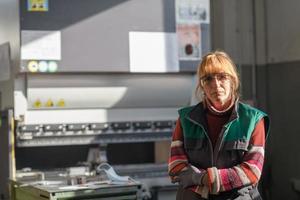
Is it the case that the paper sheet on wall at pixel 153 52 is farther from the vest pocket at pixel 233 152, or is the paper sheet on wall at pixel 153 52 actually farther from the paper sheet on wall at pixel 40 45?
the vest pocket at pixel 233 152

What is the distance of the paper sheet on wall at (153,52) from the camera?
407cm

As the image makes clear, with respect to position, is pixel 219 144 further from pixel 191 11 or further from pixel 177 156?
pixel 191 11

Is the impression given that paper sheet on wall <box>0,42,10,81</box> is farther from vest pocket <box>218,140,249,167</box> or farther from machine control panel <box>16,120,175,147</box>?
vest pocket <box>218,140,249,167</box>

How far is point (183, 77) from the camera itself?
4.27 m

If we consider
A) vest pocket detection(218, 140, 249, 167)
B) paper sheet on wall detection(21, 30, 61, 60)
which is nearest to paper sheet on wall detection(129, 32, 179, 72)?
paper sheet on wall detection(21, 30, 61, 60)

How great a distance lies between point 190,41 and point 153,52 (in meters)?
0.33

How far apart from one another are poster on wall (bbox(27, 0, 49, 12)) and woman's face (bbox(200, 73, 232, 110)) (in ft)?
7.40

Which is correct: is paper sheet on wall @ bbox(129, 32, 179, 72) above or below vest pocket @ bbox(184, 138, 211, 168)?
above

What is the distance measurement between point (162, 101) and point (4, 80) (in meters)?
1.23

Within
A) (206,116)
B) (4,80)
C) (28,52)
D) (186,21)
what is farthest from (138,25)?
(206,116)

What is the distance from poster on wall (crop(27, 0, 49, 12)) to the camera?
12.6ft

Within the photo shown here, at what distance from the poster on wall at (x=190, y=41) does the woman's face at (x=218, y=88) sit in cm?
234

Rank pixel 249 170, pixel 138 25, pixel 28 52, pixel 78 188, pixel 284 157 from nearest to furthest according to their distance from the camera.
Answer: pixel 249 170 < pixel 78 188 < pixel 284 157 < pixel 28 52 < pixel 138 25

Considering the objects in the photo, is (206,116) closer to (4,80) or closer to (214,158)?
(214,158)
